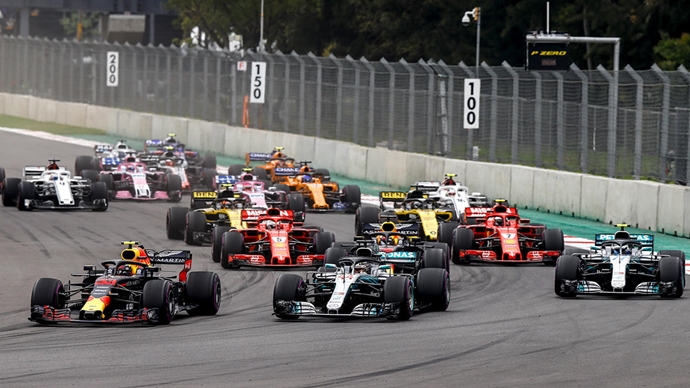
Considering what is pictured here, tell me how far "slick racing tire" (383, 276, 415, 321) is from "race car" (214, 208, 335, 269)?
5.27 m

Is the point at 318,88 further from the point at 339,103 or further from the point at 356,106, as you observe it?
the point at 356,106

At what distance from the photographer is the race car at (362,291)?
17281mm

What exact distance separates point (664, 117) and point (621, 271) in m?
9.86

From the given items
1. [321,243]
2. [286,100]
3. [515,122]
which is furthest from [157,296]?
[286,100]

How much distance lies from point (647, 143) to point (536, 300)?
35.6 ft

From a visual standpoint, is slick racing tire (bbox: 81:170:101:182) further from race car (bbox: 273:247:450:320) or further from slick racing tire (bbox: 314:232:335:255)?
race car (bbox: 273:247:450:320)

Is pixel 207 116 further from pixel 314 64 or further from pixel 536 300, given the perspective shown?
pixel 536 300

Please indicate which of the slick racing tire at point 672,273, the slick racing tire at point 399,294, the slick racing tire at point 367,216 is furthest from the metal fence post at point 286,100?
the slick racing tire at point 399,294

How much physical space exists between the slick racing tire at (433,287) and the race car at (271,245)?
4419 millimetres

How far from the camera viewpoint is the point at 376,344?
15.5 meters

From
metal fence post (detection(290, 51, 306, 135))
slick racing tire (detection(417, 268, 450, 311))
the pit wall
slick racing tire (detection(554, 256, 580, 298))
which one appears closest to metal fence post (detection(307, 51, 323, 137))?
the pit wall

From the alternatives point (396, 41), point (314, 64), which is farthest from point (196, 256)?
point (396, 41)

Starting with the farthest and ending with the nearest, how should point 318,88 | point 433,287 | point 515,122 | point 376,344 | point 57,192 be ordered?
point 318,88 < point 515,122 < point 57,192 < point 433,287 < point 376,344

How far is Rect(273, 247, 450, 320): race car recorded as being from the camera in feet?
56.7
